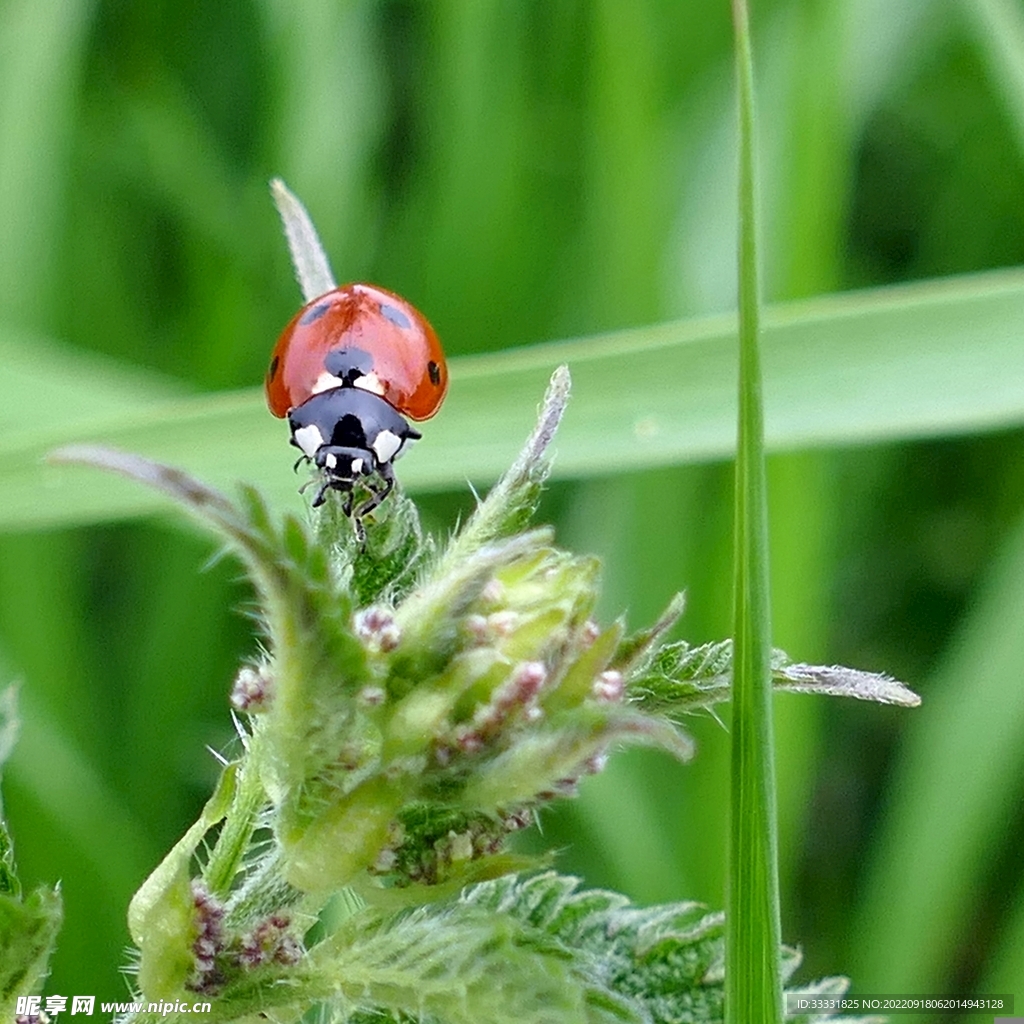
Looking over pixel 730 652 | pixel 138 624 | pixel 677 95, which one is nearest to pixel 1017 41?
pixel 677 95

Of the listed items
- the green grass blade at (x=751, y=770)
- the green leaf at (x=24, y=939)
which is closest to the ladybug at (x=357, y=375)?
the green grass blade at (x=751, y=770)

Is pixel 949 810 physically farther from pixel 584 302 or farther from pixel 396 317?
pixel 396 317

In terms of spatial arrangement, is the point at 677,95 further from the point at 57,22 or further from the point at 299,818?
the point at 299,818

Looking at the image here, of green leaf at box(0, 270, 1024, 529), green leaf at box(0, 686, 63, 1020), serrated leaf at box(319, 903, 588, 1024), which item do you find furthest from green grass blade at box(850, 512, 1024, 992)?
green leaf at box(0, 686, 63, 1020)

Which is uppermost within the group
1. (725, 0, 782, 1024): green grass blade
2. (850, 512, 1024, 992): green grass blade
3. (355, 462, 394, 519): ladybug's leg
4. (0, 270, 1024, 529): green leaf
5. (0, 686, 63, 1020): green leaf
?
(0, 270, 1024, 529): green leaf

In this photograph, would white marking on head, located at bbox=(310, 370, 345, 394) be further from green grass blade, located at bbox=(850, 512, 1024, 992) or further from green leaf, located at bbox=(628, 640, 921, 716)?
green grass blade, located at bbox=(850, 512, 1024, 992)
